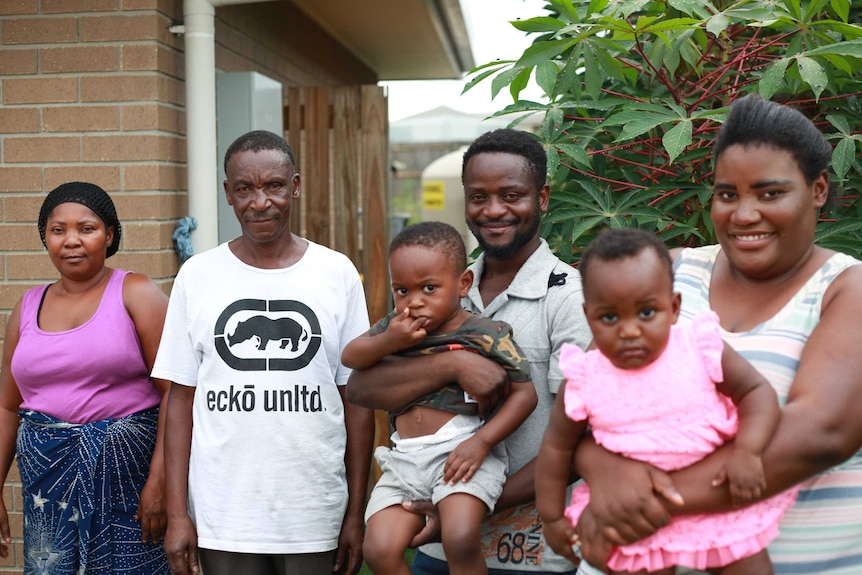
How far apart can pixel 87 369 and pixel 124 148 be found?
1396mm

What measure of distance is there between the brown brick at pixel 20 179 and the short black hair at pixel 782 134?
3.24 meters

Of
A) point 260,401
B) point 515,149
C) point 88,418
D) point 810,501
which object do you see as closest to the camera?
point 810,501

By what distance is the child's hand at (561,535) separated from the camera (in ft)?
6.90

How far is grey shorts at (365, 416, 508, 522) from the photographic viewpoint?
235 centimetres

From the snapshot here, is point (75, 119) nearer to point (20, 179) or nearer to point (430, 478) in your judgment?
point (20, 179)

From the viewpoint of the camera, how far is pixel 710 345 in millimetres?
1931

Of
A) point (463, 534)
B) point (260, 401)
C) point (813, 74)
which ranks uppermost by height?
point (813, 74)

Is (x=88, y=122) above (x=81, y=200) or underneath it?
above

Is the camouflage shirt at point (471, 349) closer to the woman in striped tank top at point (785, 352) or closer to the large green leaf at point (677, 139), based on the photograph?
the woman in striped tank top at point (785, 352)

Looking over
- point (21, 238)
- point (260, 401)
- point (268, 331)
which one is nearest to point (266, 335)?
point (268, 331)

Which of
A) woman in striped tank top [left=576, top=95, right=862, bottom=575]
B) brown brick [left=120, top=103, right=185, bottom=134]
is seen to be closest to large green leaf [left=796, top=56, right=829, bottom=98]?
woman in striped tank top [left=576, top=95, right=862, bottom=575]

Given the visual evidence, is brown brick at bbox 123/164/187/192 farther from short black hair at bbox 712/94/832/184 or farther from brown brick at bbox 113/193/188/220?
short black hair at bbox 712/94/832/184

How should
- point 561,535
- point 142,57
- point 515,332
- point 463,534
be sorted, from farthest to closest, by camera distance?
point 142,57
point 515,332
point 463,534
point 561,535

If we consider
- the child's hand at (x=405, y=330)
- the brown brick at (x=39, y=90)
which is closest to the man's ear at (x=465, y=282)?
the child's hand at (x=405, y=330)
